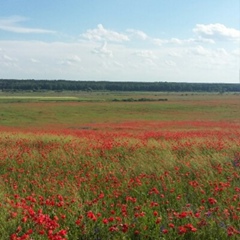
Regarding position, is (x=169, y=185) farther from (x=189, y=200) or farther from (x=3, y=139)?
(x=3, y=139)

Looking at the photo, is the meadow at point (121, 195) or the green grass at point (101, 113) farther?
the green grass at point (101, 113)

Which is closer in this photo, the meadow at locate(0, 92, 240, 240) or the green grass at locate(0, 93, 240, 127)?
the meadow at locate(0, 92, 240, 240)

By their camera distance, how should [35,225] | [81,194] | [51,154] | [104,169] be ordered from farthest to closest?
[51,154]
[104,169]
[81,194]
[35,225]

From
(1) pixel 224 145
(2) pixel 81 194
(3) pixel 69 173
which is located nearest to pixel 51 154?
(3) pixel 69 173

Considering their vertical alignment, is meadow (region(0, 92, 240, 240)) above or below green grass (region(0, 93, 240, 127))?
above

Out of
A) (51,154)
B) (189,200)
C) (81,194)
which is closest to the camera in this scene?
(189,200)

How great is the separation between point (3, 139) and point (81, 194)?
11.4m

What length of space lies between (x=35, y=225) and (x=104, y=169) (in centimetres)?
459

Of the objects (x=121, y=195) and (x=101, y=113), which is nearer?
(x=121, y=195)

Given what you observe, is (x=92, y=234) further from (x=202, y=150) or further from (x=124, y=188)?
(x=202, y=150)

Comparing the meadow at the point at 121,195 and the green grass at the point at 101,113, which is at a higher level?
the meadow at the point at 121,195

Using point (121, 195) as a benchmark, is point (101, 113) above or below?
below

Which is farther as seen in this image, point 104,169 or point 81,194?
point 104,169

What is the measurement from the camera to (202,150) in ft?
43.3
